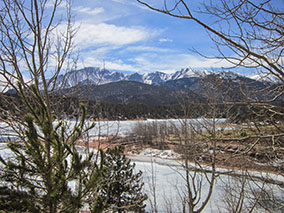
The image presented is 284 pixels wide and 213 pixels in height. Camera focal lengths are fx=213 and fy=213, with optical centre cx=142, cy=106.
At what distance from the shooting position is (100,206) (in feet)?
9.78

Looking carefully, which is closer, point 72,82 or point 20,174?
point 20,174

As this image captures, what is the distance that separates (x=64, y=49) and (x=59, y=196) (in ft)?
6.41

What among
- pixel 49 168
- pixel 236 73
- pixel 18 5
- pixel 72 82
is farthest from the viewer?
pixel 72 82

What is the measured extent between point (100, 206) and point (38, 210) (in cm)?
80

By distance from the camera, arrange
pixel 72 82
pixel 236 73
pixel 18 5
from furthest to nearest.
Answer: pixel 72 82 < pixel 236 73 < pixel 18 5

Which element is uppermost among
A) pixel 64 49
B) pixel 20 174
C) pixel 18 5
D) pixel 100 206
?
pixel 18 5

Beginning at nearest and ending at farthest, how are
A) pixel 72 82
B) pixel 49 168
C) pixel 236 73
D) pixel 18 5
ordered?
pixel 18 5 < pixel 49 168 < pixel 236 73 < pixel 72 82

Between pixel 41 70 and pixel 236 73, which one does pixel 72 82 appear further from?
pixel 236 73

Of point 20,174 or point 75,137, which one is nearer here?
point 20,174

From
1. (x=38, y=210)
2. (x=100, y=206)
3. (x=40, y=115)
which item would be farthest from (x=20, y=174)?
(x=100, y=206)

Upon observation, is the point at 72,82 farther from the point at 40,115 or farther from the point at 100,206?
the point at 100,206

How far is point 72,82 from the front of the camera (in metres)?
4.07

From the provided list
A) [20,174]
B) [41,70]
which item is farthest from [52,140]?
[41,70]

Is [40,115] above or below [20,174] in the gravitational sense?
above
